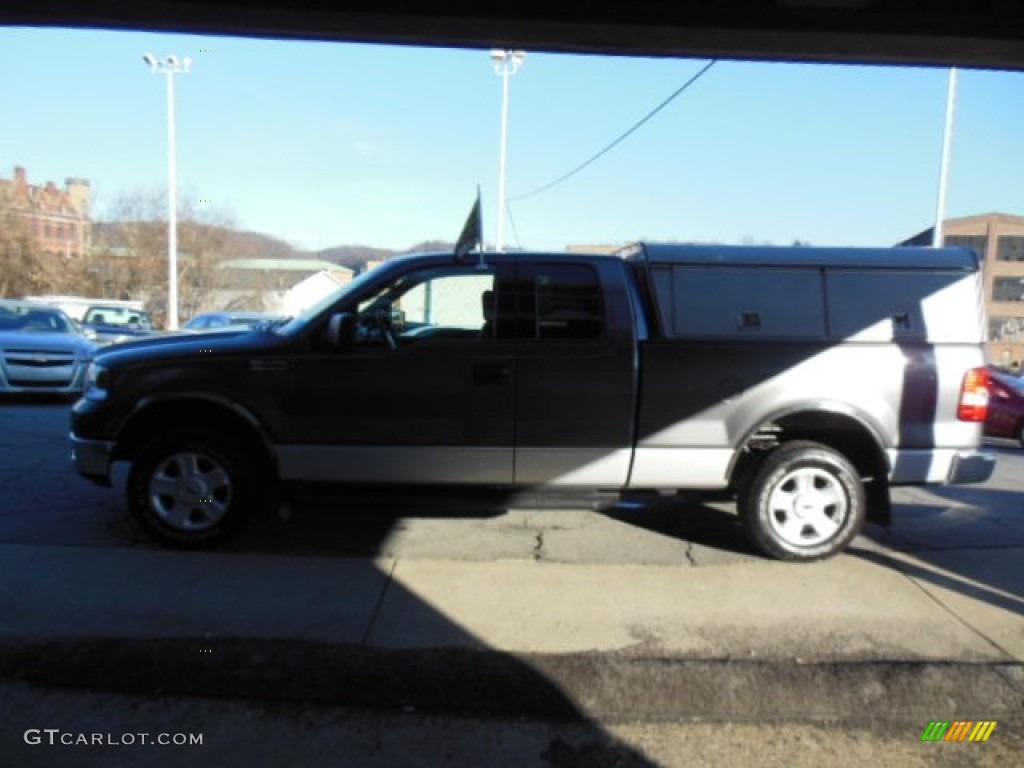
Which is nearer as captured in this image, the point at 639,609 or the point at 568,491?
the point at 639,609

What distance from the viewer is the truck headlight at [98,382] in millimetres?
5016

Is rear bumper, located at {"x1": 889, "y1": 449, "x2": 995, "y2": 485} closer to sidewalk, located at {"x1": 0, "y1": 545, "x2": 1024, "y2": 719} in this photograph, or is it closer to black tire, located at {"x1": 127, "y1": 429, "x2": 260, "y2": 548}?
sidewalk, located at {"x1": 0, "y1": 545, "x2": 1024, "y2": 719}

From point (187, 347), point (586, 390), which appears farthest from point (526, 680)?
point (187, 347)

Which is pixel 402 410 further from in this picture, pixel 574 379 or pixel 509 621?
pixel 509 621

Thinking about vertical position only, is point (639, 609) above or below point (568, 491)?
below

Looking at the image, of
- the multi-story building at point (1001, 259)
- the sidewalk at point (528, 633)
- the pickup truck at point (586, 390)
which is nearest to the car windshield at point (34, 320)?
the pickup truck at point (586, 390)

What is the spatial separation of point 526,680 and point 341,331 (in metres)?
2.45

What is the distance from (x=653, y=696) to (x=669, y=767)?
50cm

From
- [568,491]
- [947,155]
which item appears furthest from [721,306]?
[947,155]

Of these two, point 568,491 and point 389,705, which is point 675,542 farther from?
point 389,705

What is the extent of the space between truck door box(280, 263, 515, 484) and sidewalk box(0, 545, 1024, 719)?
0.63 m

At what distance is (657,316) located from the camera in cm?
503

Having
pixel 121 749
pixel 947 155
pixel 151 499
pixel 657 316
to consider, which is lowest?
pixel 121 749

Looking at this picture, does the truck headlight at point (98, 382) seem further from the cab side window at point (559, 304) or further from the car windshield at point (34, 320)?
the car windshield at point (34, 320)
